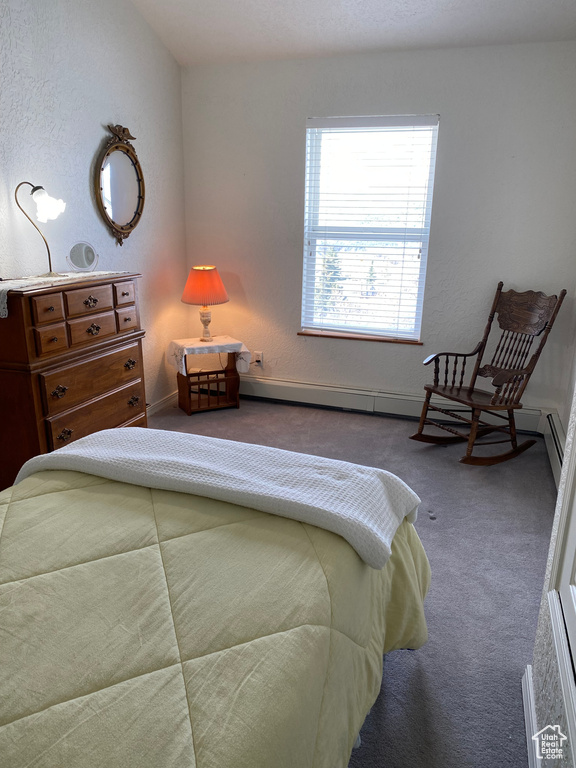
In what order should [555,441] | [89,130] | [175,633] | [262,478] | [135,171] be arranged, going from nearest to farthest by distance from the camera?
[175,633]
[262,478]
[89,130]
[555,441]
[135,171]

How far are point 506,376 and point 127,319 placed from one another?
2.16 m

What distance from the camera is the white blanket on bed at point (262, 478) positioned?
1262 millimetres

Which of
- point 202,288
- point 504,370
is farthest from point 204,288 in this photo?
point 504,370

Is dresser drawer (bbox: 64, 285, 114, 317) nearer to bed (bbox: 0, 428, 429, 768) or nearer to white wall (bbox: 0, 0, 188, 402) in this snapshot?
white wall (bbox: 0, 0, 188, 402)

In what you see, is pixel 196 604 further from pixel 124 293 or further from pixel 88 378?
pixel 124 293

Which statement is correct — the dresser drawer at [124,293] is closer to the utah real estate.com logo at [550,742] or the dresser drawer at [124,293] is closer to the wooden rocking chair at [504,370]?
the wooden rocking chair at [504,370]

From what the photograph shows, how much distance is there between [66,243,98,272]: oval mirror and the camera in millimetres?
2908

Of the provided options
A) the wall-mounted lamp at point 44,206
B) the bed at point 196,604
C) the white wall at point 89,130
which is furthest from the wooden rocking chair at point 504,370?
the wall-mounted lamp at point 44,206

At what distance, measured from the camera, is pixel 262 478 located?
56.3 inches

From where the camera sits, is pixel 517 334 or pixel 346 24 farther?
pixel 517 334

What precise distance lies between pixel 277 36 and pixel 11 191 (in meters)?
1.96

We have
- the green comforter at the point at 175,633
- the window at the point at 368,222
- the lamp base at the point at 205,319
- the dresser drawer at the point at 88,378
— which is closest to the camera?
the green comforter at the point at 175,633

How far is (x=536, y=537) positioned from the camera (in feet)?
7.76

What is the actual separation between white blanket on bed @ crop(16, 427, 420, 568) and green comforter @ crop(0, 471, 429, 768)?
0.12ft
